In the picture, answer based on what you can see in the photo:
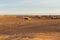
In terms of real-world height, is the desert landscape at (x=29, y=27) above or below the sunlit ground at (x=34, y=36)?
above

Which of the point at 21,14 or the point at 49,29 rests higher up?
the point at 21,14

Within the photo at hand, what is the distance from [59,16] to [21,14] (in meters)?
0.24

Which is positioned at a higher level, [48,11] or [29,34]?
[48,11]

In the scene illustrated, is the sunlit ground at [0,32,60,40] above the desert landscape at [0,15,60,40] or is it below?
below

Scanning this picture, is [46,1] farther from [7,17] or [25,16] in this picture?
[7,17]

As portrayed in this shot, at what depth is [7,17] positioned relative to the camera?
0.77 metres

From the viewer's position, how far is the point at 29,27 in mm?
757

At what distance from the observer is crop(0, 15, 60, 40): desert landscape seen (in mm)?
693

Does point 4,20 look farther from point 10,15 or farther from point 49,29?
point 49,29

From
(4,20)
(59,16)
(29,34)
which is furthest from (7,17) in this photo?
(59,16)

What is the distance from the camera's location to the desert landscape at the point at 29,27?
2.27 ft

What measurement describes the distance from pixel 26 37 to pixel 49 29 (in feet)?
0.53

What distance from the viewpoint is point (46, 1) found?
0.75m

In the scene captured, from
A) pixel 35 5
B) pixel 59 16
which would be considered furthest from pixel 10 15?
pixel 59 16
